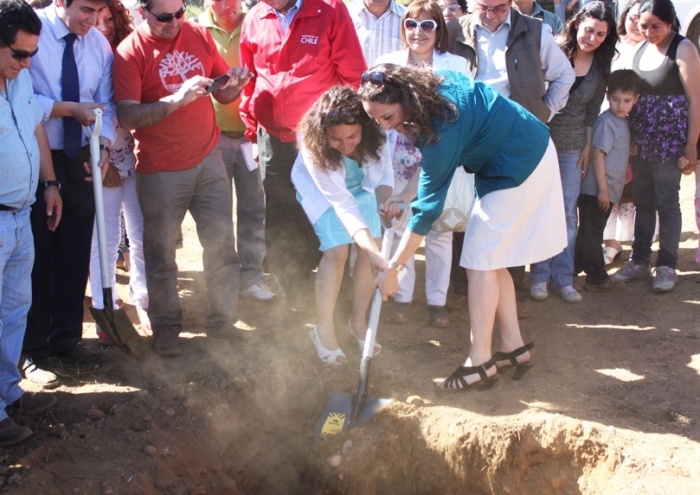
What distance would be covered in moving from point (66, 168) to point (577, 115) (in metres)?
3.66

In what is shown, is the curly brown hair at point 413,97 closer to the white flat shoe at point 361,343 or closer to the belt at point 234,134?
the white flat shoe at point 361,343

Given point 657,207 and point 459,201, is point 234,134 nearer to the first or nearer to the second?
point 459,201

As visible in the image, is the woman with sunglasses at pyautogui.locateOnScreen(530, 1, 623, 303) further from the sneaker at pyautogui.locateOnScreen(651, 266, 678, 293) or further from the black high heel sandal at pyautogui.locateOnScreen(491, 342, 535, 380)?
the black high heel sandal at pyautogui.locateOnScreen(491, 342, 535, 380)

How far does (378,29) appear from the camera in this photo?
5.94 meters

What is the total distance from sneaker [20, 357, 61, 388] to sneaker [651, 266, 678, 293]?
4.44 metres

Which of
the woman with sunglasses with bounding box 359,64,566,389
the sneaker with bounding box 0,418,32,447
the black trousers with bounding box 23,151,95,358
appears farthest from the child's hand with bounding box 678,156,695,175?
the sneaker with bounding box 0,418,32,447

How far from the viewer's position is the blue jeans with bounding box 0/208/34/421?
13.5 ft

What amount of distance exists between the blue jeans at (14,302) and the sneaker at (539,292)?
362cm

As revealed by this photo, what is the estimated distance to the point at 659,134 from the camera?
5934 mm

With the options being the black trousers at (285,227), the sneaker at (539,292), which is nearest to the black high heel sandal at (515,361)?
the sneaker at (539,292)

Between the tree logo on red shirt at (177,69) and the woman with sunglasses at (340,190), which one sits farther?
the tree logo on red shirt at (177,69)

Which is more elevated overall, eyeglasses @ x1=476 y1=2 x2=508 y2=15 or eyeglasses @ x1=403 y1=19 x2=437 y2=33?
eyeglasses @ x1=476 y1=2 x2=508 y2=15

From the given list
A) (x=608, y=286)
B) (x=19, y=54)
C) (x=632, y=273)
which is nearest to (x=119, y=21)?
(x=19, y=54)

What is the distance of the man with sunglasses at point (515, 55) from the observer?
17.3 feet
